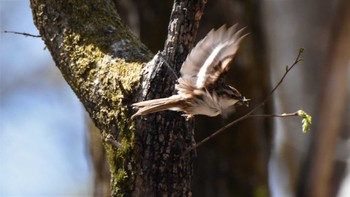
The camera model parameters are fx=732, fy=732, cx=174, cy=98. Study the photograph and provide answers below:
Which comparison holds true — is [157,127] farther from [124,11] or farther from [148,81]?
[124,11]

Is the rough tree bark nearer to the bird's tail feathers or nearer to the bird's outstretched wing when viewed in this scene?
the bird's tail feathers

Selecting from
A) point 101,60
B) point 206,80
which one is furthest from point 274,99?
point 206,80

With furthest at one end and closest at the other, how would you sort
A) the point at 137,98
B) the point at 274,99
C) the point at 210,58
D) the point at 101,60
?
the point at 274,99, the point at 101,60, the point at 137,98, the point at 210,58

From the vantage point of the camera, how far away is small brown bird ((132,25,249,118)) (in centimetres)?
190

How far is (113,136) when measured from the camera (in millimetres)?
2174

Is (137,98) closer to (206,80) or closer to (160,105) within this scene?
(160,105)

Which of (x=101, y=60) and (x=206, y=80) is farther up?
(x=101, y=60)

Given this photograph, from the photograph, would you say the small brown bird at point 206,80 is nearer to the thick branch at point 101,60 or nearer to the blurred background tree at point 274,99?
the thick branch at point 101,60

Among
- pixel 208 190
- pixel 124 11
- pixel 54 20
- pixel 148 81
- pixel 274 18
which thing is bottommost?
pixel 208 190

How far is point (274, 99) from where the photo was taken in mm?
4816

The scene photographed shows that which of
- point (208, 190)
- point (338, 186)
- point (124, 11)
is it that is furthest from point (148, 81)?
point (338, 186)

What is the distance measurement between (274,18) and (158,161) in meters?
4.12

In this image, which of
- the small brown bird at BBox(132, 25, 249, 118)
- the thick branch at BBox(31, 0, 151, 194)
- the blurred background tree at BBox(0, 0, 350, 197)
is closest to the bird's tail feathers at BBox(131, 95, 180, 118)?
the small brown bird at BBox(132, 25, 249, 118)

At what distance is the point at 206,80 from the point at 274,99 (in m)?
2.96
